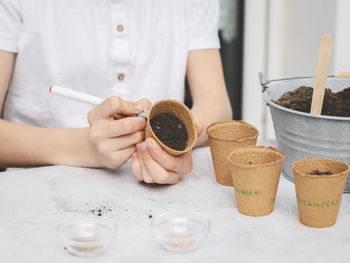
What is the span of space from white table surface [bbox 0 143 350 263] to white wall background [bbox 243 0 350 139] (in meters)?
1.13

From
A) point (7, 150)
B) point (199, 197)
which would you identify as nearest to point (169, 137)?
point (199, 197)

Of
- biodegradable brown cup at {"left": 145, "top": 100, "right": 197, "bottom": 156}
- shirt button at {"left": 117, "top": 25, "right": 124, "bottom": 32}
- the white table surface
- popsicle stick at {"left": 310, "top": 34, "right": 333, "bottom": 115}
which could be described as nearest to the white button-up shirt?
shirt button at {"left": 117, "top": 25, "right": 124, "bottom": 32}

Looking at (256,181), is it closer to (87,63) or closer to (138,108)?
(138,108)

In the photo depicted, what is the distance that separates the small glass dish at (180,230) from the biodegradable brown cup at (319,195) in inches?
7.3

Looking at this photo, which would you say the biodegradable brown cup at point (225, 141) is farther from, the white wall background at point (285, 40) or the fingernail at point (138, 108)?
the white wall background at point (285, 40)

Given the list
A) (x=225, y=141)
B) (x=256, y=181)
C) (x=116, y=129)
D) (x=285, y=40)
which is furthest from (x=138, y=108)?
(x=285, y=40)

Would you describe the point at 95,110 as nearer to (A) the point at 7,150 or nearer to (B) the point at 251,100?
(A) the point at 7,150

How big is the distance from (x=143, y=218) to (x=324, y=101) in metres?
0.49

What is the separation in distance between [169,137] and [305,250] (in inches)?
14.6

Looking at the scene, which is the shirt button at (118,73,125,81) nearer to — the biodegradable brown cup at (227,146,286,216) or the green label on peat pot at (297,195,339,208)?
the biodegradable brown cup at (227,146,286,216)

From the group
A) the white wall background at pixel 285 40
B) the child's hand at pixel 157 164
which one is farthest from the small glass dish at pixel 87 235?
the white wall background at pixel 285 40

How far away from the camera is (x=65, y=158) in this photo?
3.59 feet

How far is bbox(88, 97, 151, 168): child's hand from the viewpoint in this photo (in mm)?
942

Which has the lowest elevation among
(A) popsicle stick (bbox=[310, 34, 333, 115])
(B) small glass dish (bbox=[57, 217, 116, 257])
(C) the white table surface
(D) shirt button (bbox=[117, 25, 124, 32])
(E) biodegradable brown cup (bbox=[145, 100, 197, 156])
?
(C) the white table surface
